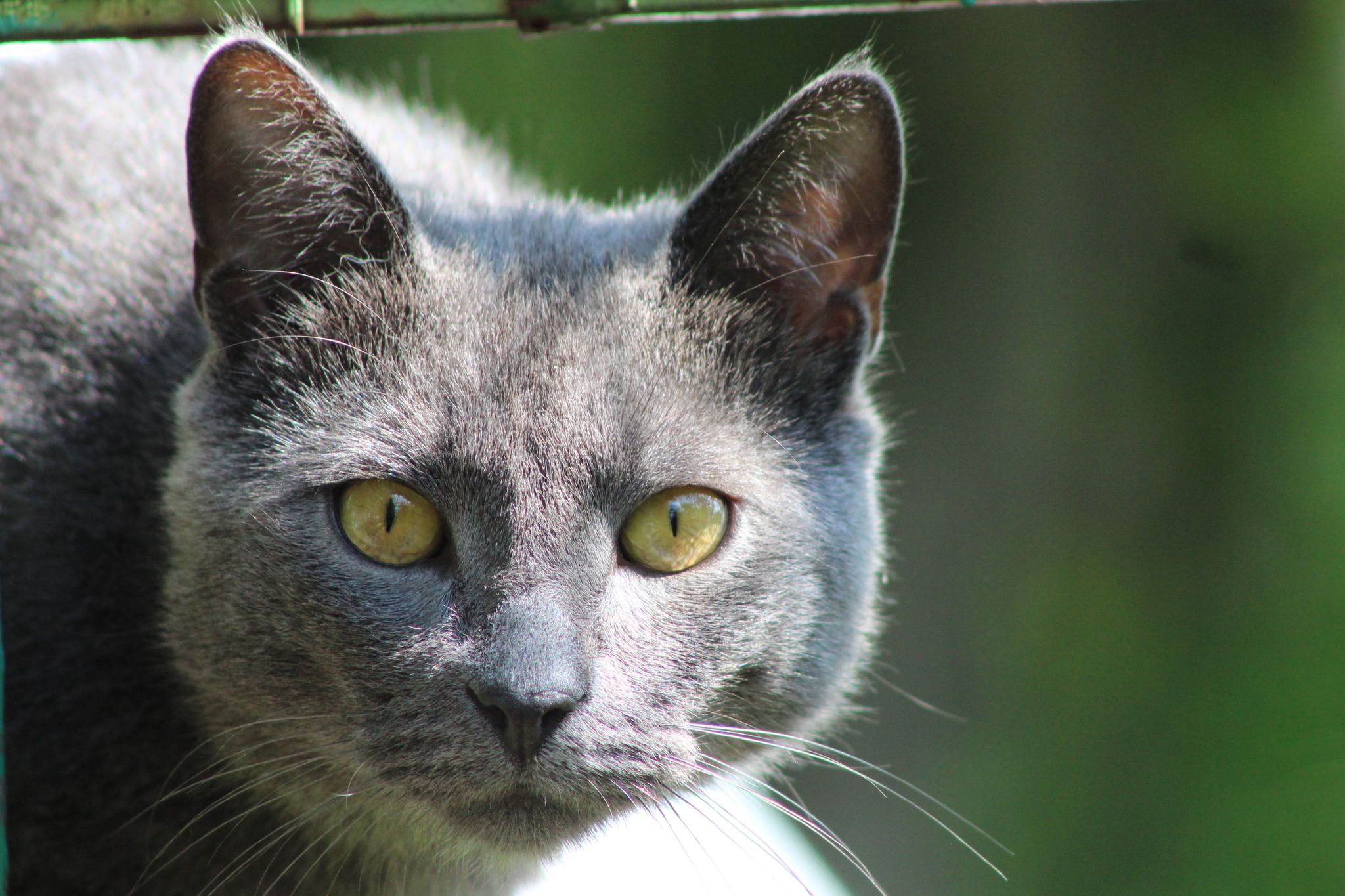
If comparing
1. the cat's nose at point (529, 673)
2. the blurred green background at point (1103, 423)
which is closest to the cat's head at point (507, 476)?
the cat's nose at point (529, 673)

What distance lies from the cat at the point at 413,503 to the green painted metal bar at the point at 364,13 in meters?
0.07

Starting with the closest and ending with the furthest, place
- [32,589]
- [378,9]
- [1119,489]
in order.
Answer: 1. [378,9]
2. [32,589]
3. [1119,489]

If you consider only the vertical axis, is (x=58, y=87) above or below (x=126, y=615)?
above

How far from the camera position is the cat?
4.58 ft

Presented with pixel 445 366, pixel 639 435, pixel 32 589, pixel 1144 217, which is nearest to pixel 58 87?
pixel 32 589

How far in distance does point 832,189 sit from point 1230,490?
2.65 meters


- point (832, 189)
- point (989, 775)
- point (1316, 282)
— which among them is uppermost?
point (1316, 282)

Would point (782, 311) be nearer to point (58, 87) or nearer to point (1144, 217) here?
point (58, 87)

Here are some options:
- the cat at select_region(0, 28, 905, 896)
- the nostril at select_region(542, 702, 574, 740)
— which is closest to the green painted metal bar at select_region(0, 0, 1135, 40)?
the cat at select_region(0, 28, 905, 896)

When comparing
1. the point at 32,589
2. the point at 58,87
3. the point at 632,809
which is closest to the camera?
the point at 632,809

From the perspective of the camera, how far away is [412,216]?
1580 mm

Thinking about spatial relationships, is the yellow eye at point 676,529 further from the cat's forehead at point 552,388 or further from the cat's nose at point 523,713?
the cat's nose at point 523,713

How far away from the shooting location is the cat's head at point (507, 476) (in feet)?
4.51

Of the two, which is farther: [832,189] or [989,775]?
[989,775]
